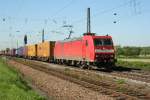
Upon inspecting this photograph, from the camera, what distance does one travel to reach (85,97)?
1697 centimetres

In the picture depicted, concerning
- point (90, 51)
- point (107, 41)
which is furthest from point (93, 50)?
point (107, 41)

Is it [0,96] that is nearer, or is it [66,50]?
[0,96]

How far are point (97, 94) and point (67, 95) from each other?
4.23ft

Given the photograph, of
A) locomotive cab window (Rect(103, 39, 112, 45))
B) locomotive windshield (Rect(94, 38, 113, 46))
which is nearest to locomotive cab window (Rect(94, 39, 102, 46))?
locomotive windshield (Rect(94, 38, 113, 46))

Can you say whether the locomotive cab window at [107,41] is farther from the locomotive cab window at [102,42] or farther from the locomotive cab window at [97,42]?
the locomotive cab window at [97,42]

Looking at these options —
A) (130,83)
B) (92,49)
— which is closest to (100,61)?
(92,49)

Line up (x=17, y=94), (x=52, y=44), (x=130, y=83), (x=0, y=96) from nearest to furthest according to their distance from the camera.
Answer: (x=0, y=96)
(x=17, y=94)
(x=130, y=83)
(x=52, y=44)

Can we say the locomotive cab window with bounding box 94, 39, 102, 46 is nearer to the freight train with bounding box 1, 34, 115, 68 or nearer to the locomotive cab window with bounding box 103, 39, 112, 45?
the freight train with bounding box 1, 34, 115, 68

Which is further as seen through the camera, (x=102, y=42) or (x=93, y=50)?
(x=102, y=42)

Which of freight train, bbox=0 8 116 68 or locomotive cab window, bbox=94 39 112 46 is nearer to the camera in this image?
freight train, bbox=0 8 116 68

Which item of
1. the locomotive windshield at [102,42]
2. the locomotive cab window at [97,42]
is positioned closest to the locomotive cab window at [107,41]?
the locomotive windshield at [102,42]

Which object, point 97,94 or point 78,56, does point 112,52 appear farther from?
point 97,94

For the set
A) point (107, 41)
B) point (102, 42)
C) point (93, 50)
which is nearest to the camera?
point (93, 50)

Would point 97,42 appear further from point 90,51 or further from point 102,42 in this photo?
point 90,51
